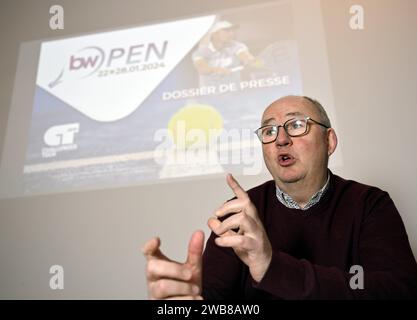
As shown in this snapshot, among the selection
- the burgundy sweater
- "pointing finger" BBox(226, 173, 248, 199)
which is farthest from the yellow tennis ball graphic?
"pointing finger" BBox(226, 173, 248, 199)

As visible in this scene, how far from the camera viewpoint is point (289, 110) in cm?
95

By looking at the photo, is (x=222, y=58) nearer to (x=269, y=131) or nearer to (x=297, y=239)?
(x=269, y=131)

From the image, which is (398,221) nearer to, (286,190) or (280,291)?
(286,190)

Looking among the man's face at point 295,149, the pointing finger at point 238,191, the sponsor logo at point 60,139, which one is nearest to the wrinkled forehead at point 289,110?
the man's face at point 295,149

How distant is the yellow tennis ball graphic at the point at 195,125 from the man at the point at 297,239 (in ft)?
2.09

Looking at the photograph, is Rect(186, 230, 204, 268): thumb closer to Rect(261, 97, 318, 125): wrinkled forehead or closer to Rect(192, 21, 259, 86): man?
Rect(261, 97, 318, 125): wrinkled forehead

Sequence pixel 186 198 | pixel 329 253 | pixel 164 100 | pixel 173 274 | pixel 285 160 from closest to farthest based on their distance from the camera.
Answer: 1. pixel 173 274
2. pixel 329 253
3. pixel 285 160
4. pixel 186 198
5. pixel 164 100

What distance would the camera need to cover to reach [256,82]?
163cm

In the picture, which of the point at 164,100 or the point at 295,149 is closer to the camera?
the point at 295,149

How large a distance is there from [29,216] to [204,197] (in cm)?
93

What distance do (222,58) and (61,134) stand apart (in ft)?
3.01

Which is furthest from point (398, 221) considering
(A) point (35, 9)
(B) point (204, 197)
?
(A) point (35, 9)

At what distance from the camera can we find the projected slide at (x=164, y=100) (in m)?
1.60

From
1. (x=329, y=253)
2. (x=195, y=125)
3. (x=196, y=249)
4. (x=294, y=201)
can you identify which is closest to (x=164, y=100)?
(x=195, y=125)
